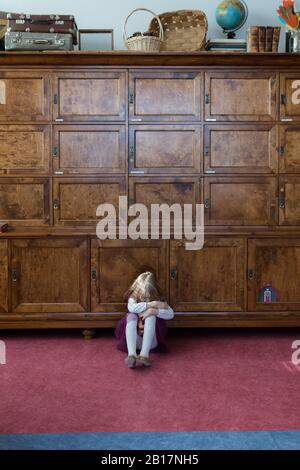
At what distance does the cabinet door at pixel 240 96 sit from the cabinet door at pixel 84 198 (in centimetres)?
83

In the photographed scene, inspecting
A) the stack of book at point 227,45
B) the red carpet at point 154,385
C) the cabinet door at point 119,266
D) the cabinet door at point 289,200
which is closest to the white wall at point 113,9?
the stack of book at point 227,45

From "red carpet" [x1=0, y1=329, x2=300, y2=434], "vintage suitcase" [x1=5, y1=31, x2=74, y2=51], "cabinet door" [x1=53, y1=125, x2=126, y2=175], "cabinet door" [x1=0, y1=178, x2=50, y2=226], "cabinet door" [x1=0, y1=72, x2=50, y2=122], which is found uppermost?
"vintage suitcase" [x1=5, y1=31, x2=74, y2=51]

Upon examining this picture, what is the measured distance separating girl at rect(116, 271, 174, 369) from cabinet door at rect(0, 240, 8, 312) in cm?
84

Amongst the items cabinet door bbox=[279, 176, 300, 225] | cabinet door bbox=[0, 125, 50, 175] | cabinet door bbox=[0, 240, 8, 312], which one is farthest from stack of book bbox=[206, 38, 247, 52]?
cabinet door bbox=[0, 240, 8, 312]

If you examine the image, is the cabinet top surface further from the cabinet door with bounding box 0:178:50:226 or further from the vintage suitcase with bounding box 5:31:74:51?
the cabinet door with bounding box 0:178:50:226

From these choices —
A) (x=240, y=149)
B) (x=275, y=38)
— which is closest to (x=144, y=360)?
(x=240, y=149)

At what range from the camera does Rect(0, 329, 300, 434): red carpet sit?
2.57 metres

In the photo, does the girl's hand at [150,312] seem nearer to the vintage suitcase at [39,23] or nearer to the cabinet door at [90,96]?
the cabinet door at [90,96]

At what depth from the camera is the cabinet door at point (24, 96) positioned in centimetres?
377

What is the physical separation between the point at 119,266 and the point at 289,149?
4.74 ft

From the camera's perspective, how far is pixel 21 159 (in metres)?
3.80

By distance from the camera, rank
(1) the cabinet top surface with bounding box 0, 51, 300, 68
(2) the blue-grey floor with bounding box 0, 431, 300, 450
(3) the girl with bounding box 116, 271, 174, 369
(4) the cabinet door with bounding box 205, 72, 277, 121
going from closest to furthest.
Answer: (2) the blue-grey floor with bounding box 0, 431, 300, 450 → (3) the girl with bounding box 116, 271, 174, 369 → (1) the cabinet top surface with bounding box 0, 51, 300, 68 → (4) the cabinet door with bounding box 205, 72, 277, 121

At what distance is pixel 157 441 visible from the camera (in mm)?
2346
